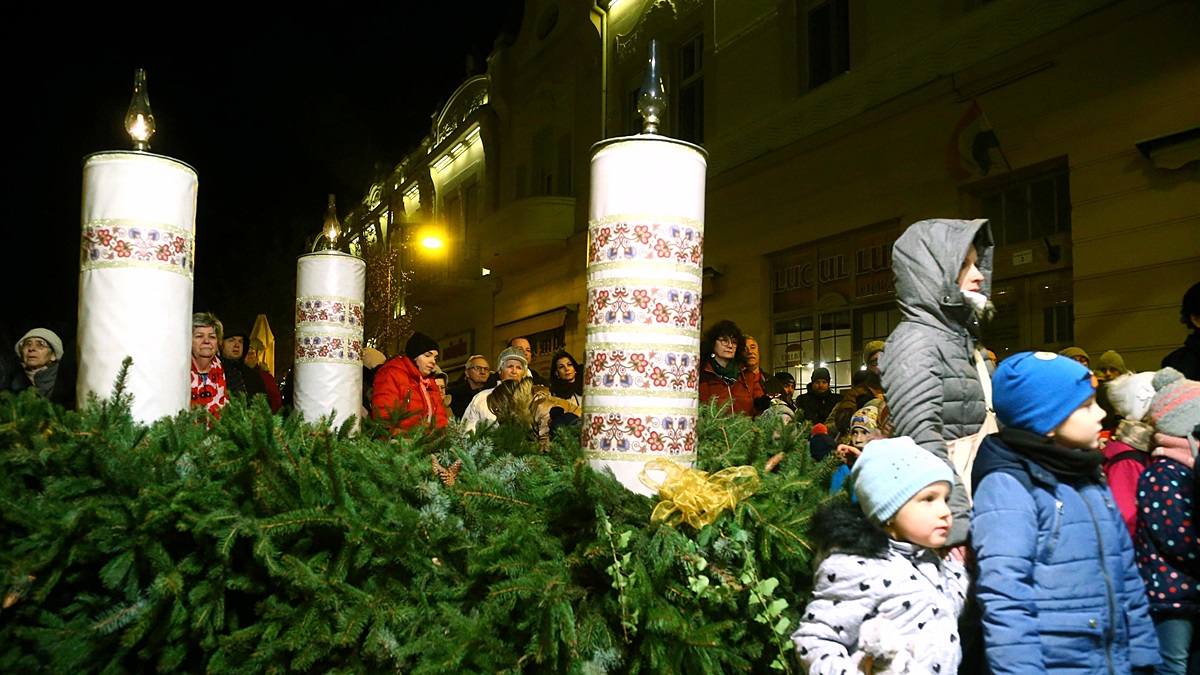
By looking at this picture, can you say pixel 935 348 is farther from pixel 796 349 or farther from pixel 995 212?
pixel 796 349

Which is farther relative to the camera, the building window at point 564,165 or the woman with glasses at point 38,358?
the building window at point 564,165

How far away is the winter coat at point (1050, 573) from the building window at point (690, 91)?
11.2m

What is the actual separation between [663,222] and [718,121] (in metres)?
9.74

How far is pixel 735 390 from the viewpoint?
6.10 m

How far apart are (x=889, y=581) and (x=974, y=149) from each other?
7267mm

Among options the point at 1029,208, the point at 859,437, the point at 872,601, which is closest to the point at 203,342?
the point at 859,437

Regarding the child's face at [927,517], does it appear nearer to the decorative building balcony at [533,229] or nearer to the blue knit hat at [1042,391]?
the blue knit hat at [1042,391]

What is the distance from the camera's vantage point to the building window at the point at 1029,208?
7.87 metres

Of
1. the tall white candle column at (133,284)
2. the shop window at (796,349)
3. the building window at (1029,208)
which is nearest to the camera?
the tall white candle column at (133,284)

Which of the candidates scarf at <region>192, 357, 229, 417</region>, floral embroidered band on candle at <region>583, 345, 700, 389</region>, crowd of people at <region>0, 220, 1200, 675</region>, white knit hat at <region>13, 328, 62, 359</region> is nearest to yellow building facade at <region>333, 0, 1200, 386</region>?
crowd of people at <region>0, 220, 1200, 675</region>

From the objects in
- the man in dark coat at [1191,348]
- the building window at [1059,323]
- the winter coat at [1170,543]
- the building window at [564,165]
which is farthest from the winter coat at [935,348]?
the building window at [564,165]

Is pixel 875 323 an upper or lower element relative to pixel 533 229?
lower

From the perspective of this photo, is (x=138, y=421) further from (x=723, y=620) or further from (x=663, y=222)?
(x=723, y=620)

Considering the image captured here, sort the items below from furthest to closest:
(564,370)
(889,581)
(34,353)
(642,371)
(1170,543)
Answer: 1. (564,370)
2. (34,353)
3. (642,371)
4. (1170,543)
5. (889,581)
